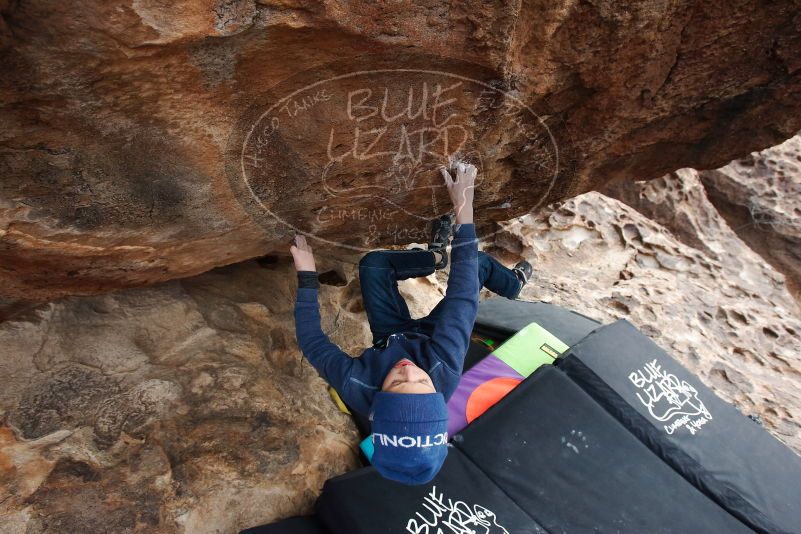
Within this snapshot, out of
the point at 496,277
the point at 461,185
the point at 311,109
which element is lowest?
the point at 496,277

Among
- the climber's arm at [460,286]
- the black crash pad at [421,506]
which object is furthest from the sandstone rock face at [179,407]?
the climber's arm at [460,286]

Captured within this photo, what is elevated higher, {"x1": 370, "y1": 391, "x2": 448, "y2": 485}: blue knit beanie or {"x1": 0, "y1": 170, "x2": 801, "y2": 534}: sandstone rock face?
{"x1": 370, "y1": 391, "x2": 448, "y2": 485}: blue knit beanie

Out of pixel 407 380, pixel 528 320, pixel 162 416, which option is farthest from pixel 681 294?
pixel 162 416

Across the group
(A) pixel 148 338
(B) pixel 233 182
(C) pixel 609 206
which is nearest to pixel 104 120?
(B) pixel 233 182

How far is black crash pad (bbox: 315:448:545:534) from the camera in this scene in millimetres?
1563

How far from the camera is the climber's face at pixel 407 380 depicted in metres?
1.34

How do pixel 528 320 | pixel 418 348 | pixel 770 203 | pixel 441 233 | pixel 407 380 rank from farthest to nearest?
pixel 770 203
pixel 528 320
pixel 441 233
pixel 418 348
pixel 407 380

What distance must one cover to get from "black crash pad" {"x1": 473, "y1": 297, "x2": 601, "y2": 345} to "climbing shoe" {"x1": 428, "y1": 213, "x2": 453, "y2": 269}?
78 cm

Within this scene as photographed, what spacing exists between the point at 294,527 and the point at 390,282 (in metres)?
0.88

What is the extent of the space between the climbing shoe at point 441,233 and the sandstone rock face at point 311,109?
0.10 meters

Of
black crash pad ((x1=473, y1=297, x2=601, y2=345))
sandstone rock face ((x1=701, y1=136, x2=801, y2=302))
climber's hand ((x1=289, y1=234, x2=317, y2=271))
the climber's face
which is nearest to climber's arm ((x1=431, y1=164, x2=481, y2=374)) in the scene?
the climber's face

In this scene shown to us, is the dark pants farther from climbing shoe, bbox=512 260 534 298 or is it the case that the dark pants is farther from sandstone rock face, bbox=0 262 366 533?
sandstone rock face, bbox=0 262 366 533

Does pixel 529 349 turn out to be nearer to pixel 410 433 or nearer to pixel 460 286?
pixel 460 286

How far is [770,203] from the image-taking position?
4480 mm
